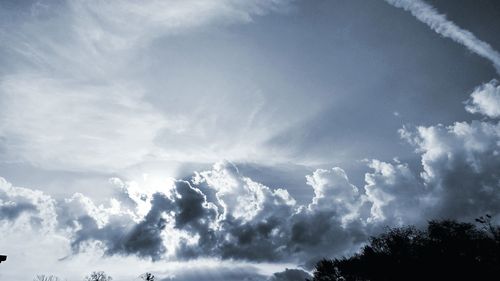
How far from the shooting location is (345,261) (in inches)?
2869

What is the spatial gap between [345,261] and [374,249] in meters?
8.66

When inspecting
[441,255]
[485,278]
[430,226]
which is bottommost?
[485,278]

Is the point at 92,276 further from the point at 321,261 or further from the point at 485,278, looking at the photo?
the point at 485,278

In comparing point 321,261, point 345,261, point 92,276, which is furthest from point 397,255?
point 92,276

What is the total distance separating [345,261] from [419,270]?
853 inches

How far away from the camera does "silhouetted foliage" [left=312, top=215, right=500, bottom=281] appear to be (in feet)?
166

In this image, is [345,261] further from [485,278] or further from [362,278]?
[485,278]

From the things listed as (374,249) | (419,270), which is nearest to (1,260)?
(419,270)

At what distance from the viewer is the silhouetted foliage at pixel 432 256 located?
50.6m

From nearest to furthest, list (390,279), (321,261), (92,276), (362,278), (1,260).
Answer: (1,260)
(390,279)
(362,278)
(321,261)
(92,276)

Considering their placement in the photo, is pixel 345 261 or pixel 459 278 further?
pixel 345 261

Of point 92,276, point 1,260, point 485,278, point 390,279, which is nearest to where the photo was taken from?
point 1,260

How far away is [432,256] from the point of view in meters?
53.8

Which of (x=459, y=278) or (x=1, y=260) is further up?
(x=1, y=260)
